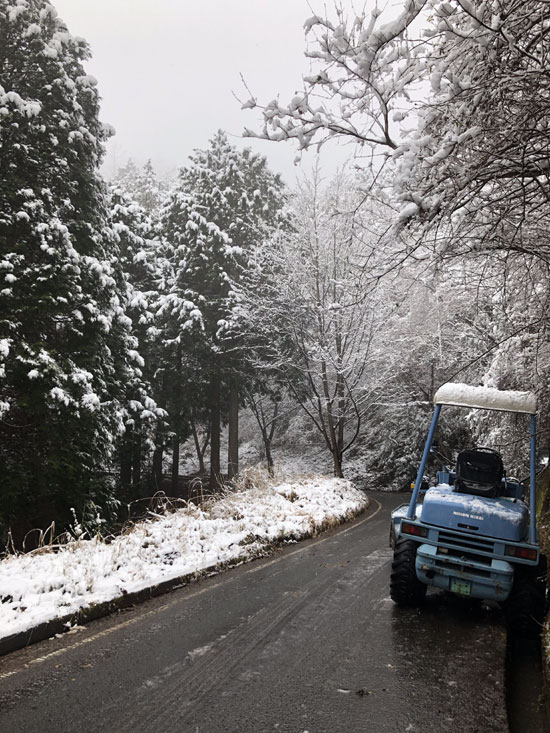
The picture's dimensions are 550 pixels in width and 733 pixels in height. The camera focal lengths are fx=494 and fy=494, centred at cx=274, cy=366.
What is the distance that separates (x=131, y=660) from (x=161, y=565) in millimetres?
2715

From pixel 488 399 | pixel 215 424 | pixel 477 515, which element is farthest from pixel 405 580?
pixel 215 424

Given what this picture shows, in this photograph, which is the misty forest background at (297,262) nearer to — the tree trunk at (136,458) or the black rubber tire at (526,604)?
the tree trunk at (136,458)

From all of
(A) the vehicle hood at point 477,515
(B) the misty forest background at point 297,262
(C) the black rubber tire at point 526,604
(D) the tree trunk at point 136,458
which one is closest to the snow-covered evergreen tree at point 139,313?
(D) the tree trunk at point 136,458

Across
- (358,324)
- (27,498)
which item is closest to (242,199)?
(358,324)

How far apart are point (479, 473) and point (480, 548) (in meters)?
1.24

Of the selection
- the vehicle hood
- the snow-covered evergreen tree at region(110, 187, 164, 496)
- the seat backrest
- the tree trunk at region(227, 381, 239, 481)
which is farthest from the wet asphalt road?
the tree trunk at region(227, 381, 239, 481)

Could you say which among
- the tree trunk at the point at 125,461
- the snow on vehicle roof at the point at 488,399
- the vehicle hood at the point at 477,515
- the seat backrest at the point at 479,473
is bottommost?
the tree trunk at the point at 125,461

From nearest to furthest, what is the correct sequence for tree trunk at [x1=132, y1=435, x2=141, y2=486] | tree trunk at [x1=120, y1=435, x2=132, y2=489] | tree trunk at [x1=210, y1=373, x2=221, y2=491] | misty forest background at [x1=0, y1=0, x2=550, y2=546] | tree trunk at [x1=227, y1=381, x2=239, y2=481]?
misty forest background at [x1=0, y1=0, x2=550, y2=546] < tree trunk at [x1=120, y1=435, x2=132, y2=489] < tree trunk at [x1=132, y1=435, x2=141, y2=486] < tree trunk at [x1=210, y1=373, x2=221, y2=491] < tree trunk at [x1=227, y1=381, x2=239, y2=481]

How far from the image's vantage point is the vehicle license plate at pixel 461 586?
214 inches

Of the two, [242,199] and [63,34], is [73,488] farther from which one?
[242,199]

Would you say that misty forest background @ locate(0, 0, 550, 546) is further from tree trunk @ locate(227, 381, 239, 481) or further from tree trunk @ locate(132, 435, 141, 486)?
tree trunk @ locate(132, 435, 141, 486)

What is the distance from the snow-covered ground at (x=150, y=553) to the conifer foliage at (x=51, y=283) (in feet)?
12.6

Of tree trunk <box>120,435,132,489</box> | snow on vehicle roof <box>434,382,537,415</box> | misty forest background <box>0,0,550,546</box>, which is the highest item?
misty forest background <box>0,0,550,546</box>

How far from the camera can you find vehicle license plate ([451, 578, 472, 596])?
543cm
